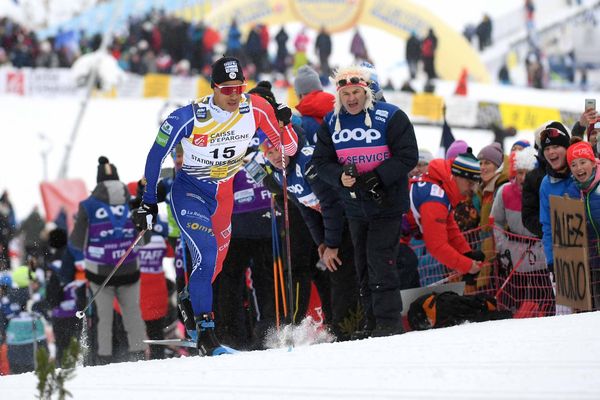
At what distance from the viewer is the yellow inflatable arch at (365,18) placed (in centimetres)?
3625

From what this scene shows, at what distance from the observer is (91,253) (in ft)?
29.6

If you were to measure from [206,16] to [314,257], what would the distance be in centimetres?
2990

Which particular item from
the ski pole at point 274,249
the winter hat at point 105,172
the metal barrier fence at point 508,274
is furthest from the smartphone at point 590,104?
the winter hat at point 105,172

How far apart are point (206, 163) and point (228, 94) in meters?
0.47

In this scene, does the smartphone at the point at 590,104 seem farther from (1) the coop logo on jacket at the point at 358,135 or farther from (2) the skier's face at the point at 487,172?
(1) the coop logo on jacket at the point at 358,135

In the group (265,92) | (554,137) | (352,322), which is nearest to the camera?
(554,137)

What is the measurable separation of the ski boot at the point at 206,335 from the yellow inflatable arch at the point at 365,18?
1149 inches

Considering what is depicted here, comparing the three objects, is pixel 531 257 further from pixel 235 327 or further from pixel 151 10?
pixel 151 10

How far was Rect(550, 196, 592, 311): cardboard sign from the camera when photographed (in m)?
6.80

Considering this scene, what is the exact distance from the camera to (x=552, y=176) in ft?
24.1

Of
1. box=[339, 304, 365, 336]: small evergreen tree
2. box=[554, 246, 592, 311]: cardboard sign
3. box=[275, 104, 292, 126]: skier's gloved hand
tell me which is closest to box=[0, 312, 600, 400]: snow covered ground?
box=[554, 246, 592, 311]: cardboard sign

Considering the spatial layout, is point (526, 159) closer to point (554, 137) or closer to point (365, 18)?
point (554, 137)

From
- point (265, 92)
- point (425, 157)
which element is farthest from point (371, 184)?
point (425, 157)

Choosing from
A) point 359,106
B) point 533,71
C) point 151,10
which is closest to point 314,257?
point 359,106
